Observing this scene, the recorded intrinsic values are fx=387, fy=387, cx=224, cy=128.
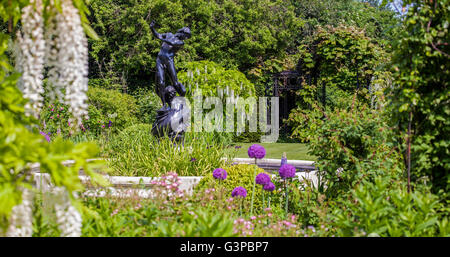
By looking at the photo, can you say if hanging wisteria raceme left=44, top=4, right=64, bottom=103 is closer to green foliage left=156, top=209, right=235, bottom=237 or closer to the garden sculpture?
green foliage left=156, top=209, right=235, bottom=237

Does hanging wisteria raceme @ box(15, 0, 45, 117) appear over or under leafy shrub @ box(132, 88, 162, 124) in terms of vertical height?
over

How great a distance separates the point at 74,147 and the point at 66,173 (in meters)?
0.12

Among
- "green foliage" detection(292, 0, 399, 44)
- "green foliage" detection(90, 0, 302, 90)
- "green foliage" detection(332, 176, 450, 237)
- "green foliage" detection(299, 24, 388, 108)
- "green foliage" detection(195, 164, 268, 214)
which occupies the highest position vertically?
"green foliage" detection(292, 0, 399, 44)

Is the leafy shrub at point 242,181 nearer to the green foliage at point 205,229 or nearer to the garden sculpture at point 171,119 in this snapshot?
the garden sculpture at point 171,119

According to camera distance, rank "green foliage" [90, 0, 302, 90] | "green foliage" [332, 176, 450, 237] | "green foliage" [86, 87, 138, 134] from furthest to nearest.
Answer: "green foliage" [90, 0, 302, 90], "green foliage" [86, 87, 138, 134], "green foliage" [332, 176, 450, 237]

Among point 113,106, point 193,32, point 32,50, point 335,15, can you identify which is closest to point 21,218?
point 32,50

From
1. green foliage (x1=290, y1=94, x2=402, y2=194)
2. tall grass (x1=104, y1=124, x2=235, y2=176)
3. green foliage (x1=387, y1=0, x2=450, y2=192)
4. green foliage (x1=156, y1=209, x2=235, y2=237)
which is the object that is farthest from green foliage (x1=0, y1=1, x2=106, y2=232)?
tall grass (x1=104, y1=124, x2=235, y2=176)

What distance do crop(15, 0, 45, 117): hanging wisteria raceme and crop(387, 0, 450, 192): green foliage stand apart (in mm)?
2299

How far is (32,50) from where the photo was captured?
197cm

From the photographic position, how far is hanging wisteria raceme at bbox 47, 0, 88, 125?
1.97 m

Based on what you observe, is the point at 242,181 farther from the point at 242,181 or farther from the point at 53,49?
the point at 53,49

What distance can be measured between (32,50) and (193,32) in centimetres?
1202
